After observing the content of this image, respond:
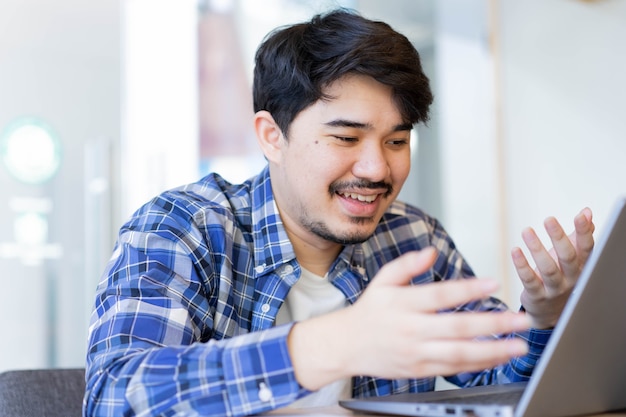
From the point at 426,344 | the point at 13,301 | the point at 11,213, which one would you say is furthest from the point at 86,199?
the point at 426,344

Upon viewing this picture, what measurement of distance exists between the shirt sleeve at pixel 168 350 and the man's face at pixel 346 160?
26cm

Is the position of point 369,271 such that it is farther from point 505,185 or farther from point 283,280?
point 505,185

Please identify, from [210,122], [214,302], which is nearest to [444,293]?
[214,302]

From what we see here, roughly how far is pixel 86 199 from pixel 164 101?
Answer: 45 centimetres

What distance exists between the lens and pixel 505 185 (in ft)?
12.1

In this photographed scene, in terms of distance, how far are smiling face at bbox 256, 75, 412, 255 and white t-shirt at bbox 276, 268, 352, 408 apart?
0.30 ft

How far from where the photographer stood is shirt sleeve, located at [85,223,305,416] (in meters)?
0.77

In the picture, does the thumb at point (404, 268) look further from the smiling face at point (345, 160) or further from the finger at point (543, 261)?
the smiling face at point (345, 160)

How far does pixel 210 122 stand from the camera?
2.82 metres

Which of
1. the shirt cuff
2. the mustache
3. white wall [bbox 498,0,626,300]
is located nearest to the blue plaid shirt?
the shirt cuff

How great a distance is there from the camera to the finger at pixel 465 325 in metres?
0.67

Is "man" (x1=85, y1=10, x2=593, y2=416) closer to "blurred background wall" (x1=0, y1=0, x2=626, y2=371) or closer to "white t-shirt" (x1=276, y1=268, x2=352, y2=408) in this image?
"white t-shirt" (x1=276, y1=268, x2=352, y2=408)

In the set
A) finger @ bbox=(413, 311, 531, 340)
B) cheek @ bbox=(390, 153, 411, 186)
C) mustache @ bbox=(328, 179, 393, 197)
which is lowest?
finger @ bbox=(413, 311, 531, 340)

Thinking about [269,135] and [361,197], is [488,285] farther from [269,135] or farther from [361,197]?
[269,135]
